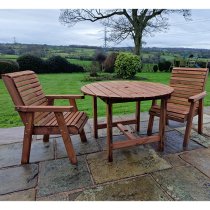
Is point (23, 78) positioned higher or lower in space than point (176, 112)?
higher

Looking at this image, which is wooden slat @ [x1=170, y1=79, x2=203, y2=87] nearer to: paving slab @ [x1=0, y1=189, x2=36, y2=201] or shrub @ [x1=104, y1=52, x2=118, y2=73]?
paving slab @ [x1=0, y1=189, x2=36, y2=201]

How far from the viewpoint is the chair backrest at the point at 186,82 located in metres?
3.17

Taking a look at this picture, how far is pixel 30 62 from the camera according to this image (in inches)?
497

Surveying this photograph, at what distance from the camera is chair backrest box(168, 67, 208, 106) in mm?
3174

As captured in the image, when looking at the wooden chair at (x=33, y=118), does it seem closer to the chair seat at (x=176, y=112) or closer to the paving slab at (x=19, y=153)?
the paving slab at (x=19, y=153)

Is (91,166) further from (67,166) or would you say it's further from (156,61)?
(156,61)

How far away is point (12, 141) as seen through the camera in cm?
314

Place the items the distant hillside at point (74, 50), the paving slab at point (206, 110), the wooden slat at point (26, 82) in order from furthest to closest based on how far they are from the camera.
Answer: the distant hillside at point (74, 50), the paving slab at point (206, 110), the wooden slat at point (26, 82)

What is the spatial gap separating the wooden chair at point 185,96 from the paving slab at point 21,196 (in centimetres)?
191

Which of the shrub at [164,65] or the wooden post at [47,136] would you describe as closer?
the wooden post at [47,136]

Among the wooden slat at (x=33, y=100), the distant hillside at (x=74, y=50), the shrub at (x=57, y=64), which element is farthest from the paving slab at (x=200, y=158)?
the distant hillside at (x=74, y=50)

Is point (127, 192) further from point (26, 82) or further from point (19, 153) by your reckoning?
point (26, 82)

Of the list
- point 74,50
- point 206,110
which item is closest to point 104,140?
point 206,110

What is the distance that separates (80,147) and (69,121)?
20.7 inches
